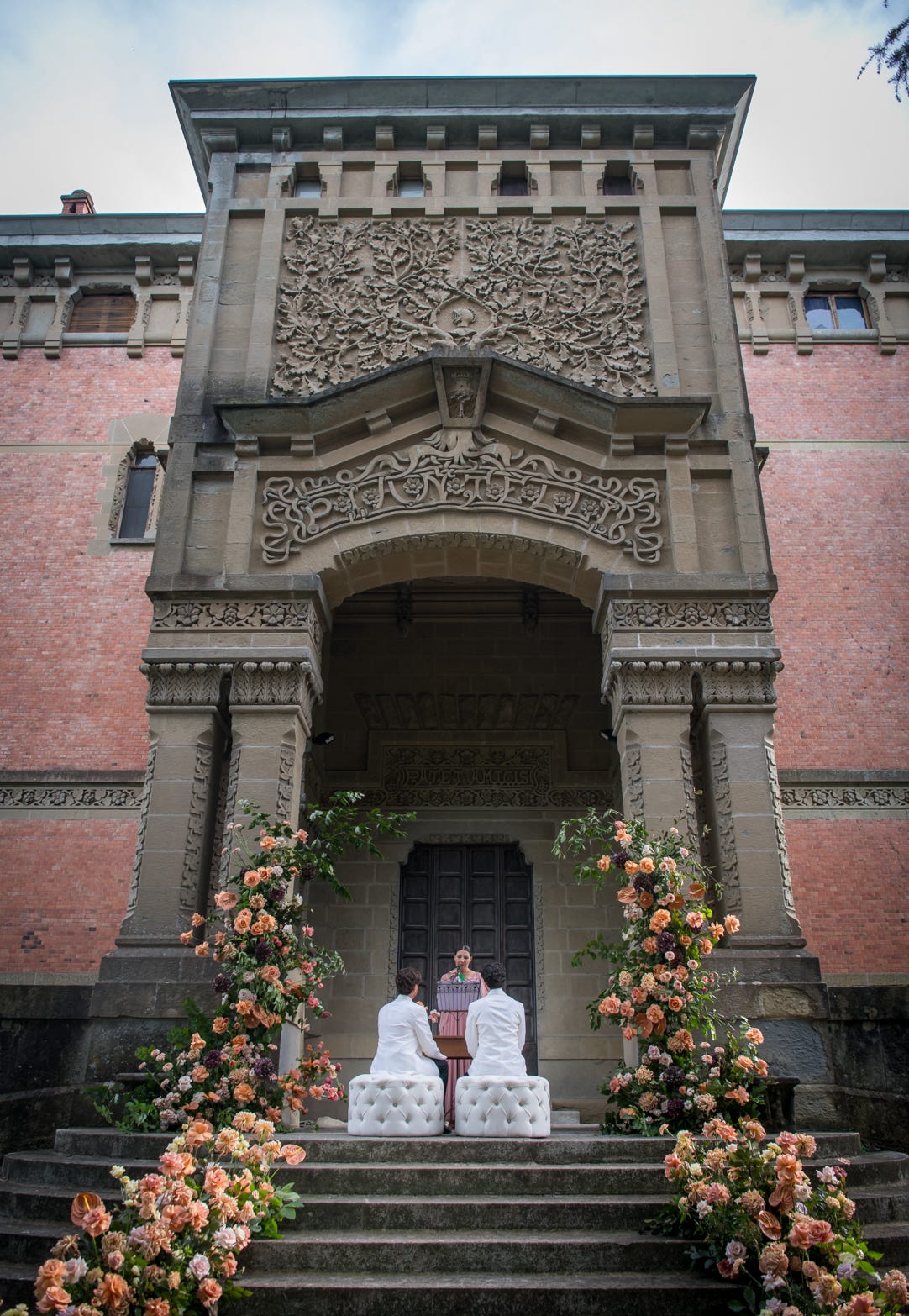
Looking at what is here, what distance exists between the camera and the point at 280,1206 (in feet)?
14.6

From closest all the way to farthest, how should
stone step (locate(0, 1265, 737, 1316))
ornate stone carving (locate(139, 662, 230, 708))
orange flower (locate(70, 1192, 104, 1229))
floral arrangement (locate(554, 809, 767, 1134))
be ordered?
orange flower (locate(70, 1192, 104, 1229)), stone step (locate(0, 1265, 737, 1316)), floral arrangement (locate(554, 809, 767, 1134)), ornate stone carving (locate(139, 662, 230, 708))

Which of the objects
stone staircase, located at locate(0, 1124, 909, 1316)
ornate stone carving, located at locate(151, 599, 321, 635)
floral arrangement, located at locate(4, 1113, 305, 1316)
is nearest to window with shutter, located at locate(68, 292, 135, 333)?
ornate stone carving, located at locate(151, 599, 321, 635)

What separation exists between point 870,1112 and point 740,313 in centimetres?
1145

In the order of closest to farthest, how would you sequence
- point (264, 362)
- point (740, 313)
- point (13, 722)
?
point (264, 362), point (13, 722), point (740, 313)

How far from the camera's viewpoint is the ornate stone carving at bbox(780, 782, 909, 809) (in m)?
11.9

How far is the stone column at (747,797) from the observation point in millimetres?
7242

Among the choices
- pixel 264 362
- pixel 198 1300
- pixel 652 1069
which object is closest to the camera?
pixel 198 1300

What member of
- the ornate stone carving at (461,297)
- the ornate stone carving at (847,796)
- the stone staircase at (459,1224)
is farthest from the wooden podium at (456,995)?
the ornate stone carving at (461,297)

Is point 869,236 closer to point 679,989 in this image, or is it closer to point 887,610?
point 887,610

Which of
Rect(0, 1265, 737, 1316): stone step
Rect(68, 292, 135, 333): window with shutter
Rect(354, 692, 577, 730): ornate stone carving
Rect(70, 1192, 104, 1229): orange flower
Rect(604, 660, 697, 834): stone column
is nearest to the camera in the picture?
Rect(70, 1192, 104, 1229): orange flower

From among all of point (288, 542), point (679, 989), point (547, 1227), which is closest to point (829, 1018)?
point (679, 989)

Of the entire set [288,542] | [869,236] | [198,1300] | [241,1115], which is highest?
[869,236]

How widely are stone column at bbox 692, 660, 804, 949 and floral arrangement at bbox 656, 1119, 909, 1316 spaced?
9.30 feet

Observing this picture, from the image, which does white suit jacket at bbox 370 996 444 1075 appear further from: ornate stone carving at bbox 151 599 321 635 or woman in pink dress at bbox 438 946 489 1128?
ornate stone carving at bbox 151 599 321 635
